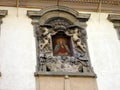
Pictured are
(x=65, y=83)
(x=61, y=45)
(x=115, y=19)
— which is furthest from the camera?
(x=115, y=19)

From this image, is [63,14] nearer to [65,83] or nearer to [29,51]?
[29,51]

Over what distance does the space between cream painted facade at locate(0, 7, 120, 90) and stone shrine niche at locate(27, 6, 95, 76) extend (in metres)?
0.17

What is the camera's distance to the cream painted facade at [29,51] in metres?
7.88

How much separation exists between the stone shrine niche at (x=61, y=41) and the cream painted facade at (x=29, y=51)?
17 cm

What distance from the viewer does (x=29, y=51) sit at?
8430 millimetres

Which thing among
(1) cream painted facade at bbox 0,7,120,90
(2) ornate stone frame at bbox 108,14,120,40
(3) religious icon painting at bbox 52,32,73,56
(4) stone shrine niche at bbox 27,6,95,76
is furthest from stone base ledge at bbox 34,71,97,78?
(2) ornate stone frame at bbox 108,14,120,40

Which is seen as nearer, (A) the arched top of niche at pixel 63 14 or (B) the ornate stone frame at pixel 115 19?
(A) the arched top of niche at pixel 63 14

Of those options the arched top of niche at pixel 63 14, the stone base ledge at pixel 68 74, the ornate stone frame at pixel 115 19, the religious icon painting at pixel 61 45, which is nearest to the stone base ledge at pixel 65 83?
the stone base ledge at pixel 68 74

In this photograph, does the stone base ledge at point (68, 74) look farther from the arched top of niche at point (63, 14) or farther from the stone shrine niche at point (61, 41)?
the arched top of niche at point (63, 14)

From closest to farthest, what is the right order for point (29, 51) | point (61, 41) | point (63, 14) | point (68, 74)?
point (68, 74)
point (29, 51)
point (61, 41)
point (63, 14)

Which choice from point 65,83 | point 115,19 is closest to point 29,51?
point 65,83

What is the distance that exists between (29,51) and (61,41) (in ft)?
3.55

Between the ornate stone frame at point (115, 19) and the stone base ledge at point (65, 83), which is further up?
the ornate stone frame at point (115, 19)

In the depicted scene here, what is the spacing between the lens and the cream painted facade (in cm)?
788
